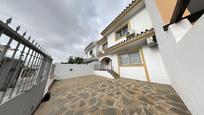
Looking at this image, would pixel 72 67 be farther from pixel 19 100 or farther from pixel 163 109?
pixel 163 109

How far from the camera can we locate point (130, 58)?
6.66m

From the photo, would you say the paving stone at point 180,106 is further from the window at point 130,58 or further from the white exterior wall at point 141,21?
the white exterior wall at point 141,21

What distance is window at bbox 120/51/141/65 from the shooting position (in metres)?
6.06

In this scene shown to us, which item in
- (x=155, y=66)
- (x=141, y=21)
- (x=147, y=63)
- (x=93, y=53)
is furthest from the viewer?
(x=93, y=53)

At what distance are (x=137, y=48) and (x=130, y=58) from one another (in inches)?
44.9

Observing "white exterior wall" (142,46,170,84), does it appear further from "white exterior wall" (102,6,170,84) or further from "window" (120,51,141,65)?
"window" (120,51,141,65)

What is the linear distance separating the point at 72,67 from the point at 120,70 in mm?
7256

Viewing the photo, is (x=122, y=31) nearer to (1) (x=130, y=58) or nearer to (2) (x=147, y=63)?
(1) (x=130, y=58)

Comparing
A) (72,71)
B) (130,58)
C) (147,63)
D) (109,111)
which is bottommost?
(109,111)

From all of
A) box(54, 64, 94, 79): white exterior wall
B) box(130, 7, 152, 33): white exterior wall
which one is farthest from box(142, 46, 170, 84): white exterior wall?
box(54, 64, 94, 79): white exterior wall

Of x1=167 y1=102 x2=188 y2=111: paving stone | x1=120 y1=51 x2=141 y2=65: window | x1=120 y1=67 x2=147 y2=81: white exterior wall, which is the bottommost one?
x1=167 y1=102 x2=188 y2=111: paving stone

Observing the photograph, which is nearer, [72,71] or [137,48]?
[137,48]

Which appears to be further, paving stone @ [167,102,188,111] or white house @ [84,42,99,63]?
white house @ [84,42,99,63]

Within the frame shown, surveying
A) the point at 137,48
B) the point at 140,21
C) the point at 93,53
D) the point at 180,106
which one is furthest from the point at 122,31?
the point at 93,53
